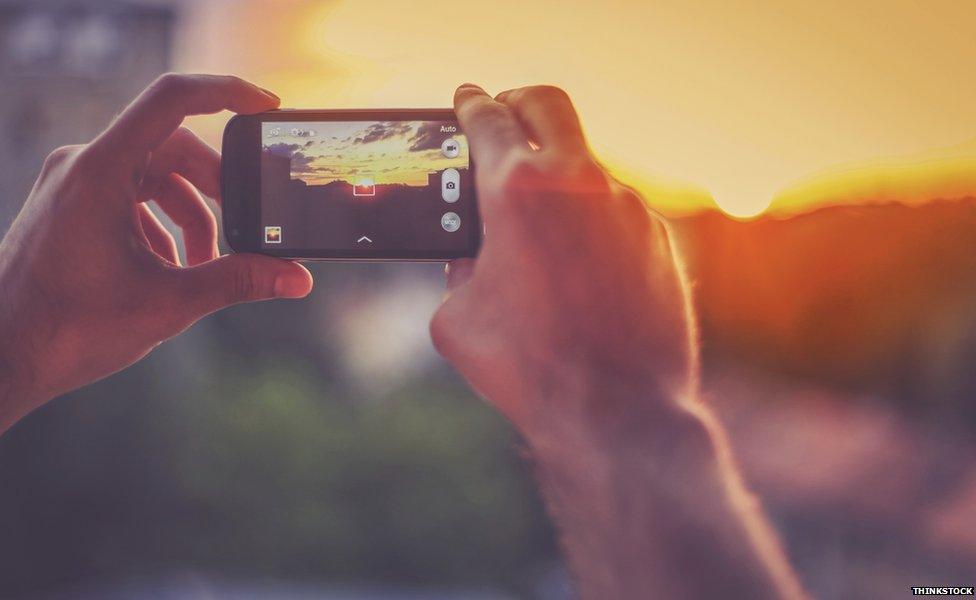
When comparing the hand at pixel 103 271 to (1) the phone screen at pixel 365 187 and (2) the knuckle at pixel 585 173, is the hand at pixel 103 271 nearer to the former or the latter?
(1) the phone screen at pixel 365 187

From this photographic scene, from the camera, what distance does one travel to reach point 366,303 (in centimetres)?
421

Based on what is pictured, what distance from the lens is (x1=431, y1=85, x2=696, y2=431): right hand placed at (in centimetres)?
45

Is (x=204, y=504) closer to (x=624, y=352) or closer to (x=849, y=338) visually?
(x=849, y=338)

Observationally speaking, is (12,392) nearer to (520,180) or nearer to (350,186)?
(350,186)

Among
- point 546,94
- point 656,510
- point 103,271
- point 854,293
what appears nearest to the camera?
point 656,510

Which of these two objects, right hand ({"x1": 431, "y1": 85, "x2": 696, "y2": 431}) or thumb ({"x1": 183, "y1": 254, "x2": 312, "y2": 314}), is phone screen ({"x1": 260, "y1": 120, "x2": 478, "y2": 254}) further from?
→ right hand ({"x1": 431, "y1": 85, "x2": 696, "y2": 431})

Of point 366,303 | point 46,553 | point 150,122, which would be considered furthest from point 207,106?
point 46,553

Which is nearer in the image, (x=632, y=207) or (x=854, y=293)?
(x=632, y=207)

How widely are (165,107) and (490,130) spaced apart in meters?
0.41

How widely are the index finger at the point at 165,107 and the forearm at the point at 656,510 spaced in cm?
54

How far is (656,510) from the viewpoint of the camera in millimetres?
410

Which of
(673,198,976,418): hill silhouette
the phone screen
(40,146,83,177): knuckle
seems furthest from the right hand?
(673,198,976,418): hill silhouette

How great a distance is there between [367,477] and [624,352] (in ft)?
13.4

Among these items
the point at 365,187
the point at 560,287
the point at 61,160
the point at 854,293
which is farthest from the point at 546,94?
the point at 854,293
